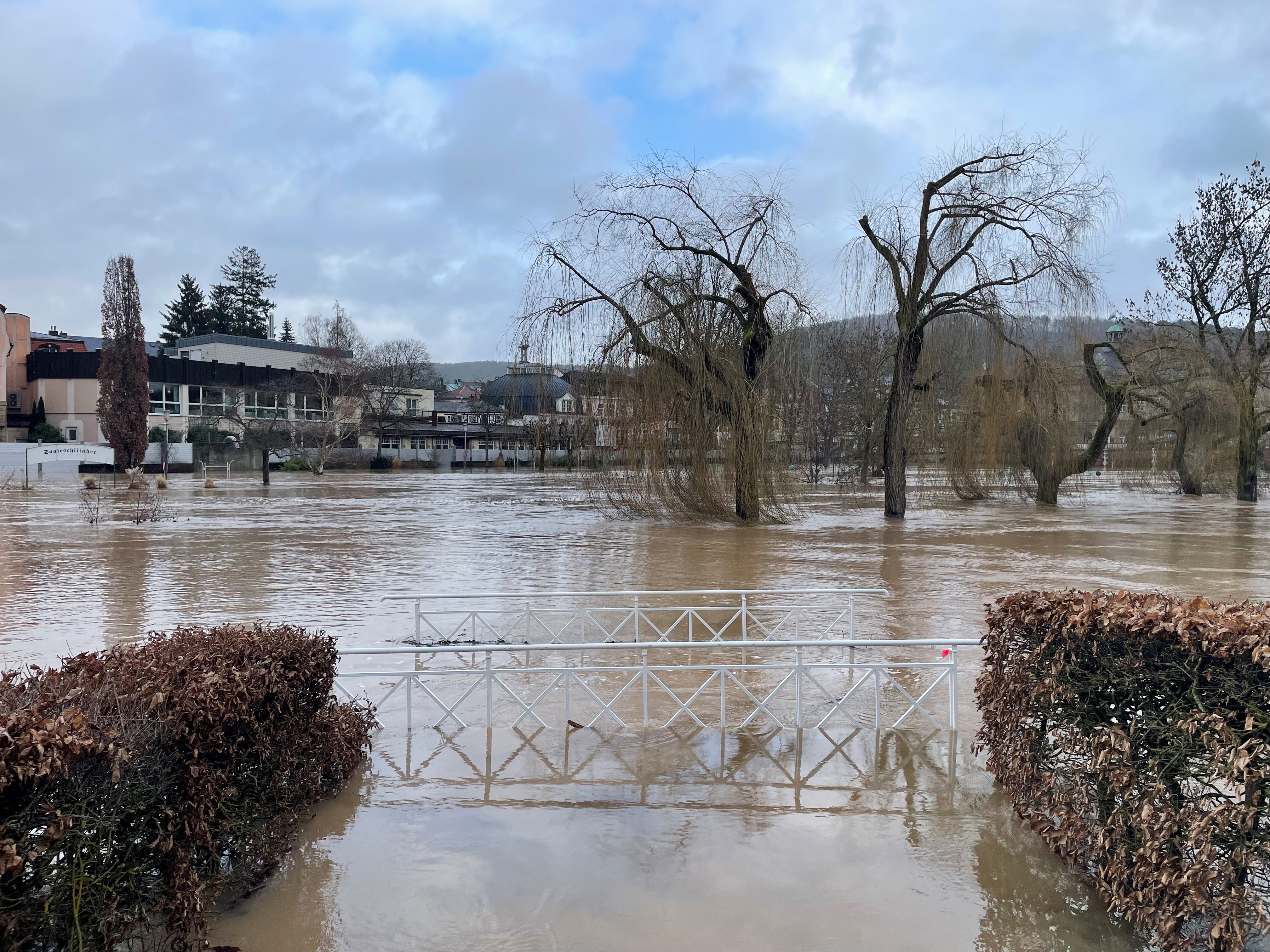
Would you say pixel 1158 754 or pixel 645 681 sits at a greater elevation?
pixel 1158 754

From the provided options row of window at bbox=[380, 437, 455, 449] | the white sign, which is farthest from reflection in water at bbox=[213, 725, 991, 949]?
row of window at bbox=[380, 437, 455, 449]

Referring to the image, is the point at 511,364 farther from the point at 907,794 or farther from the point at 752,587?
the point at 907,794

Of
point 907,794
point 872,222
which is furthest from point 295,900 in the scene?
point 872,222

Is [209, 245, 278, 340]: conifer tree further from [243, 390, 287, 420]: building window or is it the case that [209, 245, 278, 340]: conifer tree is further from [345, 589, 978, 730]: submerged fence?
[345, 589, 978, 730]: submerged fence

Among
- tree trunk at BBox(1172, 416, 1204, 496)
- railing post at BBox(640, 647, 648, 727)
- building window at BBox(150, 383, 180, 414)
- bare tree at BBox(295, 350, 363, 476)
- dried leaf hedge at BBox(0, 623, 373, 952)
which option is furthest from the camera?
building window at BBox(150, 383, 180, 414)

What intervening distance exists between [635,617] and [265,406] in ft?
223

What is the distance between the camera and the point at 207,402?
65062 millimetres

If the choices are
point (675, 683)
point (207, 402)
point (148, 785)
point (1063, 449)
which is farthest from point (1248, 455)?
point (207, 402)

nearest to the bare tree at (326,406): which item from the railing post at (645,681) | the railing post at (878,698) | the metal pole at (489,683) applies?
the metal pole at (489,683)

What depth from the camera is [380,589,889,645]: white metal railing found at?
347 inches

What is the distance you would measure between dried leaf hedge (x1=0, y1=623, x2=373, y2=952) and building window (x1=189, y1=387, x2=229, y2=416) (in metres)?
65.2

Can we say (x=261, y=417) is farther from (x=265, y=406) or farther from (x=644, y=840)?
(x=644, y=840)

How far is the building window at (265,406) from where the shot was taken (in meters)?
68.2

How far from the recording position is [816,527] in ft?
78.1
